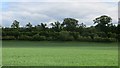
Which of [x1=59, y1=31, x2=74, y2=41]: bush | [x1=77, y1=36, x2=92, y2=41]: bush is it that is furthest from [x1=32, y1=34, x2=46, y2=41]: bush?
[x1=77, y1=36, x2=92, y2=41]: bush

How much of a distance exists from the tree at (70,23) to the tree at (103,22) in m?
2.06

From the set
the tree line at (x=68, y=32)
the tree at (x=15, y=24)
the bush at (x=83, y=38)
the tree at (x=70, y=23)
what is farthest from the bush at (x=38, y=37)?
the bush at (x=83, y=38)

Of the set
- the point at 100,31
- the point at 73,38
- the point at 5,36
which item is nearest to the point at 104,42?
the point at 100,31

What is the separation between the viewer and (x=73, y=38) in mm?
25984

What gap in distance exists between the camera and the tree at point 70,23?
24.5 metres

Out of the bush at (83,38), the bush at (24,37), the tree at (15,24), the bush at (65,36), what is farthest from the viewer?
the bush at (83,38)

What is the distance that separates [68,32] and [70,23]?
1.20m

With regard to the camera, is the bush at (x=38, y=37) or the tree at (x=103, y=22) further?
the bush at (x=38, y=37)

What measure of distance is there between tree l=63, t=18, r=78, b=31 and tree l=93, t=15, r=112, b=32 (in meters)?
2.06

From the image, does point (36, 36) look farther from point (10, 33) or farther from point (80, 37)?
point (80, 37)

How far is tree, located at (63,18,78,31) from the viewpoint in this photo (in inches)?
963

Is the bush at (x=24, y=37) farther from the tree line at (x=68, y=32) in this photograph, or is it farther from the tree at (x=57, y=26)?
the tree at (x=57, y=26)

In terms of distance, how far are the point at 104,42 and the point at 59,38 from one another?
4.72m

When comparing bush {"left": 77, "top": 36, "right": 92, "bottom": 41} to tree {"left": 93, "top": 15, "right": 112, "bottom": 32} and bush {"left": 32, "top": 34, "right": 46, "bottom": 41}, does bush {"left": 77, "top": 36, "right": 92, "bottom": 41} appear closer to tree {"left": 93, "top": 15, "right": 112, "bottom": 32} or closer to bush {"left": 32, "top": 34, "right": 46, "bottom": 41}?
tree {"left": 93, "top": 15, "right": 112, "bottom": 32}
